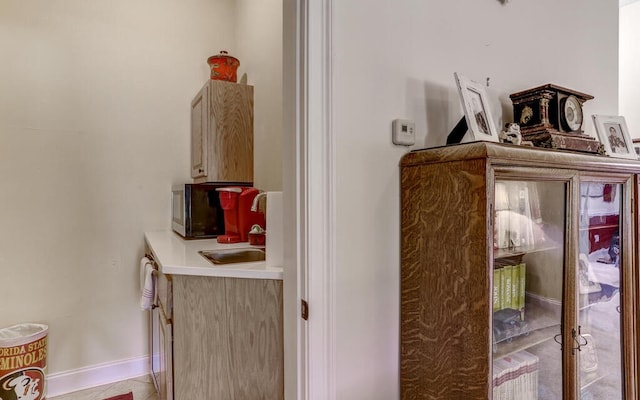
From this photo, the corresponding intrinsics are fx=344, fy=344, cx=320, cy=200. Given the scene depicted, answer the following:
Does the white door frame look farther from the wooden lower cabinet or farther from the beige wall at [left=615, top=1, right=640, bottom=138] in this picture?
the beige wall at [left=615, top=1, right=640, bottom=138]

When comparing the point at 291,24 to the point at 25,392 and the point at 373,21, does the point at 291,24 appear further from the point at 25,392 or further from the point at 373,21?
the point at 25,392

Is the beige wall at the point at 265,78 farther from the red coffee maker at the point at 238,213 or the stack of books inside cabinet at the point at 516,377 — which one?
the stack of books inside cabinet at the point at 516,377

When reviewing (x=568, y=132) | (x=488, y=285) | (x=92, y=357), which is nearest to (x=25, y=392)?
(x=92, y=357)

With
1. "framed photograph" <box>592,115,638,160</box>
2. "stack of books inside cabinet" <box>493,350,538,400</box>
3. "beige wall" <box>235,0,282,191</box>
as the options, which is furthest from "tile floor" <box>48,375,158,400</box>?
"framed photograph" <box>592,115,638,160</box>

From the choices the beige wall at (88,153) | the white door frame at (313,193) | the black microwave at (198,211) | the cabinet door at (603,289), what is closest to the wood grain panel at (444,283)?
the white door frame at (313,193)

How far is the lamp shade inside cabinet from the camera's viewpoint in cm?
A: 96

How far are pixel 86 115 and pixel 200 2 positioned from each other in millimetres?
1186

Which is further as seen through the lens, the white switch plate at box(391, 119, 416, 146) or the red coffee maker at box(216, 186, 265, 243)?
the red coffee maker at box(216, 186, 265, 243)

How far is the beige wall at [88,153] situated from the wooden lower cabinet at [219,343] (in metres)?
1.33

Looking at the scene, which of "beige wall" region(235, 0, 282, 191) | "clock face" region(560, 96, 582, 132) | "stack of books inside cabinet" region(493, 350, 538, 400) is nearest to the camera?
"stack of books inside cabinet" region(493, 350, 538, 400)

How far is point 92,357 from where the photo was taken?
2.34 meters

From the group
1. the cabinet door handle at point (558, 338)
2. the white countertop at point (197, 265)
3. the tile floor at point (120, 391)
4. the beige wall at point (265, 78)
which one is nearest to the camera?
the cabinet door handle at point (558, 338)

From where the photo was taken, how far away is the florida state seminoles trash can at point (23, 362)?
1890 millimetres

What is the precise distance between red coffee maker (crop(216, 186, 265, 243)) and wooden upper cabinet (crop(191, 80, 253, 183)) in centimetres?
33
